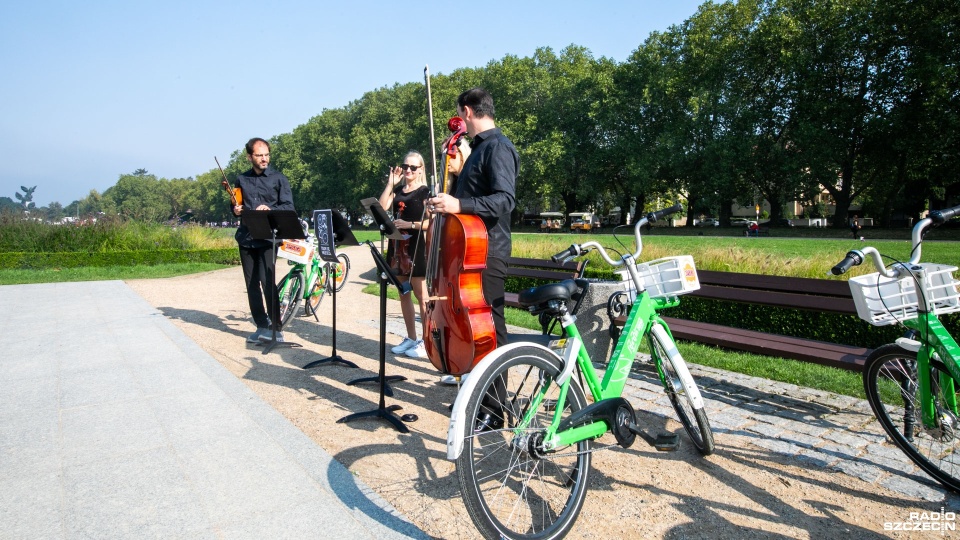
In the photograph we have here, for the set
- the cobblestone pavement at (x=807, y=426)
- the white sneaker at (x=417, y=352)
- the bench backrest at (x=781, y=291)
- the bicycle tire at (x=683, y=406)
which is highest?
the bench backrest at (x=781, y=291)

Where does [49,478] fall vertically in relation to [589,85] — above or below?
below

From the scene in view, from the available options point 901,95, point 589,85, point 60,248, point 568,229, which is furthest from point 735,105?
point 60,248

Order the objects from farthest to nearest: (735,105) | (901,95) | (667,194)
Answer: (667,194), (735,105), (901,95)

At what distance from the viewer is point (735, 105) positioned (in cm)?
3662

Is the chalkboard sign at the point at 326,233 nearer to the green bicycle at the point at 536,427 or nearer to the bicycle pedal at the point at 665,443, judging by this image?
the green bicycle at the point at 536,427

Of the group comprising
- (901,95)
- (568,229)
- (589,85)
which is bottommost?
(568,229)

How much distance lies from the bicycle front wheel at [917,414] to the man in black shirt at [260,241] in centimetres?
539

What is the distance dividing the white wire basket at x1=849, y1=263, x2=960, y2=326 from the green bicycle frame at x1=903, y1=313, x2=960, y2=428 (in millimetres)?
92

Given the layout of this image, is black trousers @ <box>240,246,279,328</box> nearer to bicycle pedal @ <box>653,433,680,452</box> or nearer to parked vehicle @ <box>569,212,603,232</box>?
bicycle pedal @ <box>653,433,680,452</box>

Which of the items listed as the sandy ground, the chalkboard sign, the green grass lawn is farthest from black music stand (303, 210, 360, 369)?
the sandy ground

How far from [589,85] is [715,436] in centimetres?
4495

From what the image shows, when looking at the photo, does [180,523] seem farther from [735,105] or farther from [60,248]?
[735,105]

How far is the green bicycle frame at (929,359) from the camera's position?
3102 mm

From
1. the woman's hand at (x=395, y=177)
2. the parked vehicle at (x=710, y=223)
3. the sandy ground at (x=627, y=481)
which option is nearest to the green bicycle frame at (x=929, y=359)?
the sandy ground at (x=627, y=481)
